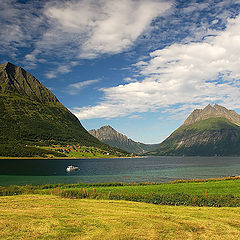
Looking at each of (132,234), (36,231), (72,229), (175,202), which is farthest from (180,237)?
(175,202)

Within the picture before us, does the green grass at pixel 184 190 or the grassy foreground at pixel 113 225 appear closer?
the grassy foreground at pixel 113 225

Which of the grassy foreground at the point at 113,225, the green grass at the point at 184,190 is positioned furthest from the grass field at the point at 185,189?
the grassy foreground at the point at 113,225

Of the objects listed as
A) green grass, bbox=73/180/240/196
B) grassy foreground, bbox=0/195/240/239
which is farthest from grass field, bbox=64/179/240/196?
grassy foreground, bbox=0/195/240/239

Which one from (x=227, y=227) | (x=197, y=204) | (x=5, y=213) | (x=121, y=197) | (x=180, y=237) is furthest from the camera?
(x=121, y=197)

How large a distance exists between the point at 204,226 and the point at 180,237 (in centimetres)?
445

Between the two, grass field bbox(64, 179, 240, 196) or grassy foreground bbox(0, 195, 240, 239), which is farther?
grass field bbox(64, 179, 240, 196)

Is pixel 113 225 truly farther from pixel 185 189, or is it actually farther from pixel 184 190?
pixel 185 189

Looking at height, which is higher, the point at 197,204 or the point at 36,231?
the point at 36,231

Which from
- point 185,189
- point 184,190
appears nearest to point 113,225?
point 184,190

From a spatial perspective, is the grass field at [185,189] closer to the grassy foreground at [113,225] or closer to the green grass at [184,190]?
the green grass at [184,190]

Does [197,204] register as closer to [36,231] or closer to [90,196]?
[90,196]

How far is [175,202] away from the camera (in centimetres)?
3603

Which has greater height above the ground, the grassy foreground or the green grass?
the grassy foreground

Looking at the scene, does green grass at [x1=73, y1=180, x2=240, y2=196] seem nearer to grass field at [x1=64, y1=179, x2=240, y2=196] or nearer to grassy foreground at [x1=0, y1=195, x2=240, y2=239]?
grass field at [x1=64, y1=179, x2=240, y2=196]
